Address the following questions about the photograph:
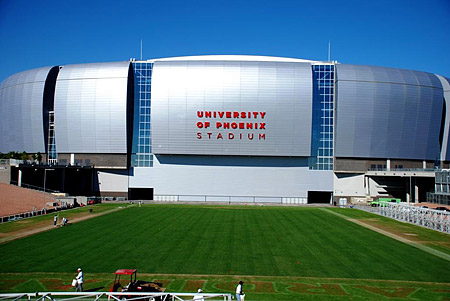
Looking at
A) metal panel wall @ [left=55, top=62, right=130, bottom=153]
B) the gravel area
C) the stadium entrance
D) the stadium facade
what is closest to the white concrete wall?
the stadium facade

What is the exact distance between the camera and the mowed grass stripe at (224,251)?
27281mm

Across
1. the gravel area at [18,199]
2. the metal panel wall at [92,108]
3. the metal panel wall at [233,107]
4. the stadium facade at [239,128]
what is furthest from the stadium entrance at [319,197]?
the gravel area at [18,199]

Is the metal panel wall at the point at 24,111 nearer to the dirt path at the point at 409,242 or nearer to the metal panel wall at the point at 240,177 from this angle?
the metal panel wall at the point at 240,177

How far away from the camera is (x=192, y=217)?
181ft

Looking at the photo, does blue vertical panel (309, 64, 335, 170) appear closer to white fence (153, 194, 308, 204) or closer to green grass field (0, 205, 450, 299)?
white fence (153, 194, 308, 204)

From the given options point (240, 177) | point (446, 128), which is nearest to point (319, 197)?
point (240, 177)

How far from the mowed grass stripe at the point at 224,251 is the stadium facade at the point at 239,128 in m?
36.1

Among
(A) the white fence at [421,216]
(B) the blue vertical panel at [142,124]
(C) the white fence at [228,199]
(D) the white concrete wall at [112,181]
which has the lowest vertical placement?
(C) the white fence at [228,199]

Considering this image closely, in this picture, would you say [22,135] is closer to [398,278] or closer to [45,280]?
[45,280]

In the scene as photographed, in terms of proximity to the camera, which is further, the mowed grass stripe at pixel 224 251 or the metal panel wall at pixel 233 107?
the metal panel wall at pixel 233 107

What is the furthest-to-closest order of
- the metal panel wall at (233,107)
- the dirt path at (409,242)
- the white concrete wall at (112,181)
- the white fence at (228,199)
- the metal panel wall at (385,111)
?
1. the white concrete wall at (112,181)
2. the white fence at (228,199)
3. the metal panel wall at (385,111)
4. the metal panel wall at (233,107)
5. the dirt path at (409,242)

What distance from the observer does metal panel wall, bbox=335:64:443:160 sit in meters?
81.5

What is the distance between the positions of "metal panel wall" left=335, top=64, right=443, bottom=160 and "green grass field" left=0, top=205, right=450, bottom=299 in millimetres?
39484

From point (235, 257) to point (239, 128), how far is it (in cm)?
5306
